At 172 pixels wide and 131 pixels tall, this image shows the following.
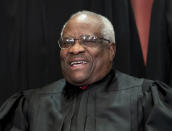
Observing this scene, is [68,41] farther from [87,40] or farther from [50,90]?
[50,90]

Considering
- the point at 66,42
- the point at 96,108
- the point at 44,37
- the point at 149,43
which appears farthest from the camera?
the point at 44,37

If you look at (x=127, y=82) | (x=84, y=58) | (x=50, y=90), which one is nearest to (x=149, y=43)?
(x=127, y=82)

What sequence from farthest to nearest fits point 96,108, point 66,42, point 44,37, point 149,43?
point 44,37 → point 149,43 → point 66,42 → point 96,108

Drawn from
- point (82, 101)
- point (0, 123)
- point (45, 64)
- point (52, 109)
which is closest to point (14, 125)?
point (0, 123)

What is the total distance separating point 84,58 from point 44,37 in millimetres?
673

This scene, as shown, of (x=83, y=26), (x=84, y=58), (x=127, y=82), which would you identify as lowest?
(x=127, y=82)

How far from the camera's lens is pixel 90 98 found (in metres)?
A: 1.77

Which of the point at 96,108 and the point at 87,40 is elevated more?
the point at 87,40

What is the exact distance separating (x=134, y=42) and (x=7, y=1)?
3.05 feet

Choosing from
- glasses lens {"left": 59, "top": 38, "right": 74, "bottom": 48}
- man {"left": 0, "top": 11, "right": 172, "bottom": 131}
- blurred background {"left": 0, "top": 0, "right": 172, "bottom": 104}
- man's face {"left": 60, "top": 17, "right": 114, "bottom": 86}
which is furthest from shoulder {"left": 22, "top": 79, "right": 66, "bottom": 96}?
blurred background {"left": 0, "top": 0, "right": 172, "bottom": 104}

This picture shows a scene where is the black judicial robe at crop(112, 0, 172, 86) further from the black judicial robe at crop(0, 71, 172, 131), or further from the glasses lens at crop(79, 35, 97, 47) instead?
the glasses lens at crop(79, 35, 97, 47)

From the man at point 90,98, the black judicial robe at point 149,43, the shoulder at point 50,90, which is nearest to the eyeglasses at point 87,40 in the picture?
the man at point 90,98

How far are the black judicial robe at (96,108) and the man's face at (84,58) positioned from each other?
0.18 ft

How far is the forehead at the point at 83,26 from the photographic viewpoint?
1.81 m
